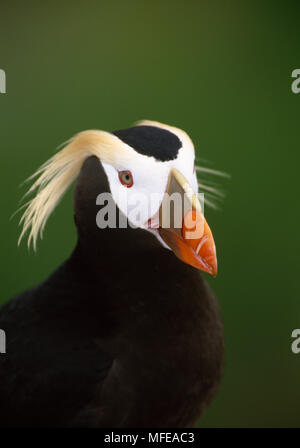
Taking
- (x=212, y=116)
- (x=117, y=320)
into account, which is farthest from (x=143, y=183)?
(x=212, y=116)

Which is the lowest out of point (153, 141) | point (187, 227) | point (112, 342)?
point (112, 342)

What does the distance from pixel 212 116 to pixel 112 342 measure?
1.76 feet

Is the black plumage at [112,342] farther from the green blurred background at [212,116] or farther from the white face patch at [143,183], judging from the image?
the green blurred background at [212,116]

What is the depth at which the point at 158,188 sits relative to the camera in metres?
0.75

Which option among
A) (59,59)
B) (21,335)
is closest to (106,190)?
(21,335)

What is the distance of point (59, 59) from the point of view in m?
1.04

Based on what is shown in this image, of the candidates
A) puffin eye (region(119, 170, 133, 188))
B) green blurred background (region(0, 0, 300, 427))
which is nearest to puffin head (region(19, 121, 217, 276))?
puffin eye (region(119, 170, 133, 188))

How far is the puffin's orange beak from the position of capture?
2.39 feet

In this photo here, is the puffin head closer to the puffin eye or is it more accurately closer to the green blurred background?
the puffin eye

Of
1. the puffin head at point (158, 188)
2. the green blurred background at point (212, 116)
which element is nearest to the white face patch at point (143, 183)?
the puffin head at point (158, 188)

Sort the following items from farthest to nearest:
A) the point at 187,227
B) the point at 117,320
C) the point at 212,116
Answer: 1. the point at 212,116
2. the point at 117,320
3. the point at 187,227

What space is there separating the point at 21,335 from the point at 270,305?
0.53m

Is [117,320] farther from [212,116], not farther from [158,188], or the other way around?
[212,116]
